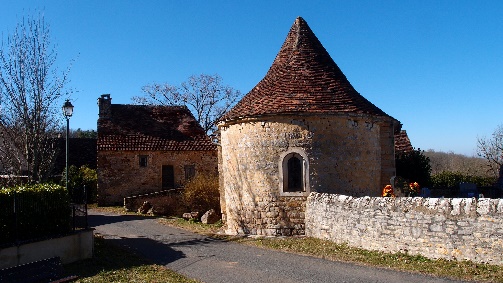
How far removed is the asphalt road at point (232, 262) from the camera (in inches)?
343

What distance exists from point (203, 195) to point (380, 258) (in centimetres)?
1139

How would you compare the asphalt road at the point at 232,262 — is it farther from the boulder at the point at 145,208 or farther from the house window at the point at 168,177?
the house window at the point at 168,177

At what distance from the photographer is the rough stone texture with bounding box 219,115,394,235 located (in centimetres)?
1334

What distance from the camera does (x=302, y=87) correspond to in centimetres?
1396

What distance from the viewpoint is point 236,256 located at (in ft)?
36.0

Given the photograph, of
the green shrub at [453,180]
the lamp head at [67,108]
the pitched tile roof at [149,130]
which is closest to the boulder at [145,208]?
the pitched tile roof at [149,130]

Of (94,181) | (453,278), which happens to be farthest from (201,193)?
(453,278)

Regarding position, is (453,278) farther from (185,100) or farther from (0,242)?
(185,100)

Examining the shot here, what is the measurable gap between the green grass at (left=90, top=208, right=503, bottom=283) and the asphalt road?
0.38 meters

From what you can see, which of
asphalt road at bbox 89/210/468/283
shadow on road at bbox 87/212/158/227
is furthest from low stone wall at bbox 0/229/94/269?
shadow on road at bbox 87/212/158/227

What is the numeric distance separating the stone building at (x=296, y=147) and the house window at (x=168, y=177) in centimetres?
1061

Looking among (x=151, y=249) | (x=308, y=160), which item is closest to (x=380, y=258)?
(x=308, y=160)

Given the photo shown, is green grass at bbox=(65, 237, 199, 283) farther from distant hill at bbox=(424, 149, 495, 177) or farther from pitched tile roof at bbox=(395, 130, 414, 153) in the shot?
distant hill at bbox=(424, 149, 495, 177)

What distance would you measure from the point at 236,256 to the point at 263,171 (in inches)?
136
